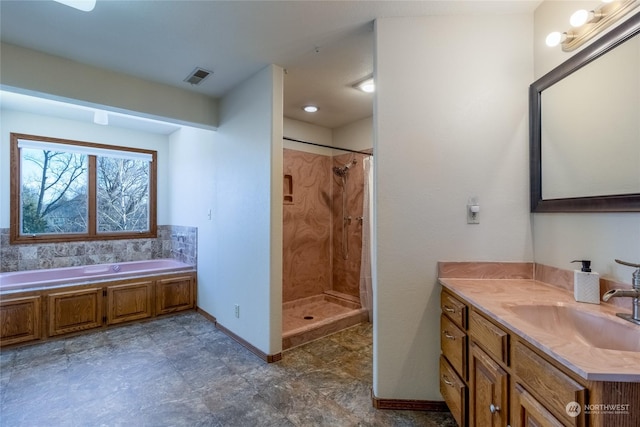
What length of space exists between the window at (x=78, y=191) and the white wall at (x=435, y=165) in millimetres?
3981

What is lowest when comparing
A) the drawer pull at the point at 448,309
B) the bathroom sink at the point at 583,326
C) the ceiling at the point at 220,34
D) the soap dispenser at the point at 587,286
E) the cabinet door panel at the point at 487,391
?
the cabinet door panel at the point at 487,391

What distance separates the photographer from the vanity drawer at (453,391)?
1533 millimetres

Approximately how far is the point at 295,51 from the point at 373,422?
265cm

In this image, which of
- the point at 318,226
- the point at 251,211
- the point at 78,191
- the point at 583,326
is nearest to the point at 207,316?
the point at 251,211

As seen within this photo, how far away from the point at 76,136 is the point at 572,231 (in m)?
5.22

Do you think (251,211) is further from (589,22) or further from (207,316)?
(589,22)

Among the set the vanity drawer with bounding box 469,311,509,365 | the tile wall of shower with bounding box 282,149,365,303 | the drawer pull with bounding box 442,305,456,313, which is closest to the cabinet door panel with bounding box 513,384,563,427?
the vanity drawer with bounding box 469,311,509,365

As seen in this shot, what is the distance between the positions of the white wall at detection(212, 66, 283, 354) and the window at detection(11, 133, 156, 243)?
1.82 meters

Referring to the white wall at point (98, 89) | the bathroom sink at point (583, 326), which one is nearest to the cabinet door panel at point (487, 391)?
the bathroom sink at point (583, 326)

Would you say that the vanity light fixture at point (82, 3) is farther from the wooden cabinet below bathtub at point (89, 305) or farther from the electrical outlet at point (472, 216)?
the wooden cabinet below bathtub at point (89, 305)

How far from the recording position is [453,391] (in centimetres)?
165

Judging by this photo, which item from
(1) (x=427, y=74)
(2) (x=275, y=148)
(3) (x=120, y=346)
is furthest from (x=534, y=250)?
(3) (x=120, y=346)

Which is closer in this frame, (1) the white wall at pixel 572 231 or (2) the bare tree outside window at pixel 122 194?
(1) the white wall at pixel 572 231

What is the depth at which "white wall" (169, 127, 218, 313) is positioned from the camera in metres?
3.55
